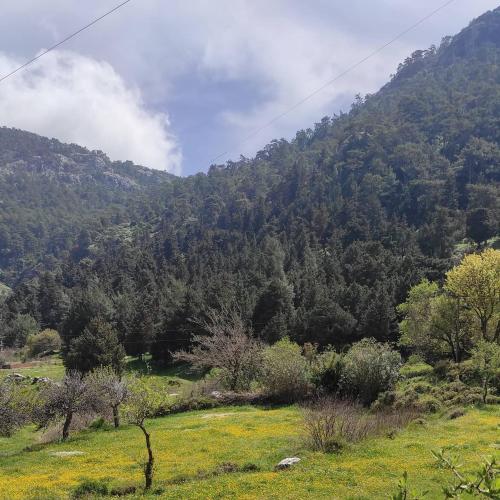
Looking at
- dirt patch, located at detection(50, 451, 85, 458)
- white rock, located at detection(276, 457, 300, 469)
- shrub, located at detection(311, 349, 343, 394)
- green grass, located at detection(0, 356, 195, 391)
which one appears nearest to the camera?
white rock, located at detection(276, 457, 300, 469)

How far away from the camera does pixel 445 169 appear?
506ft

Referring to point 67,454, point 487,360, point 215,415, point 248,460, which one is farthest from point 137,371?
point 248,460

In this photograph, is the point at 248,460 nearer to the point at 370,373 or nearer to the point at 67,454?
the point at 67,454

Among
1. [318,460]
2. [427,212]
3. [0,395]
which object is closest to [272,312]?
[0,395]

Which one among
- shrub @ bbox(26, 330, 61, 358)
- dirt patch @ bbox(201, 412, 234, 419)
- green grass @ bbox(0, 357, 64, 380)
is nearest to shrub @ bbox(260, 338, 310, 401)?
dirt patch @ bbox(201, 412, 234, 419)

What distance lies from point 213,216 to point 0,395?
570 ft

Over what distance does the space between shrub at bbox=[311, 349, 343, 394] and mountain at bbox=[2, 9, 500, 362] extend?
27292mm

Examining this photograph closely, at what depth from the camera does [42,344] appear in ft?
300

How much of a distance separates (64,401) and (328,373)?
61.0 feet

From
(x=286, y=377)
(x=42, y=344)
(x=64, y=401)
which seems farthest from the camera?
(x=42, y=344)

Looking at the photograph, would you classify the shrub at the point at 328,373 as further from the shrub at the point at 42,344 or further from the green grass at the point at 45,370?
the shrub at the point at 42,344

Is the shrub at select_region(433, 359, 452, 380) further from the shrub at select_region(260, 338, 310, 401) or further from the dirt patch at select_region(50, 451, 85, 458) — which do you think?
the dirt patch at select_region(50, 451, 85, 458)

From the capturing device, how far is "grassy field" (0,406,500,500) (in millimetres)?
15164

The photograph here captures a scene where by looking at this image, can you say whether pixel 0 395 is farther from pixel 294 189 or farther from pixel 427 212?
pixel 294 189
